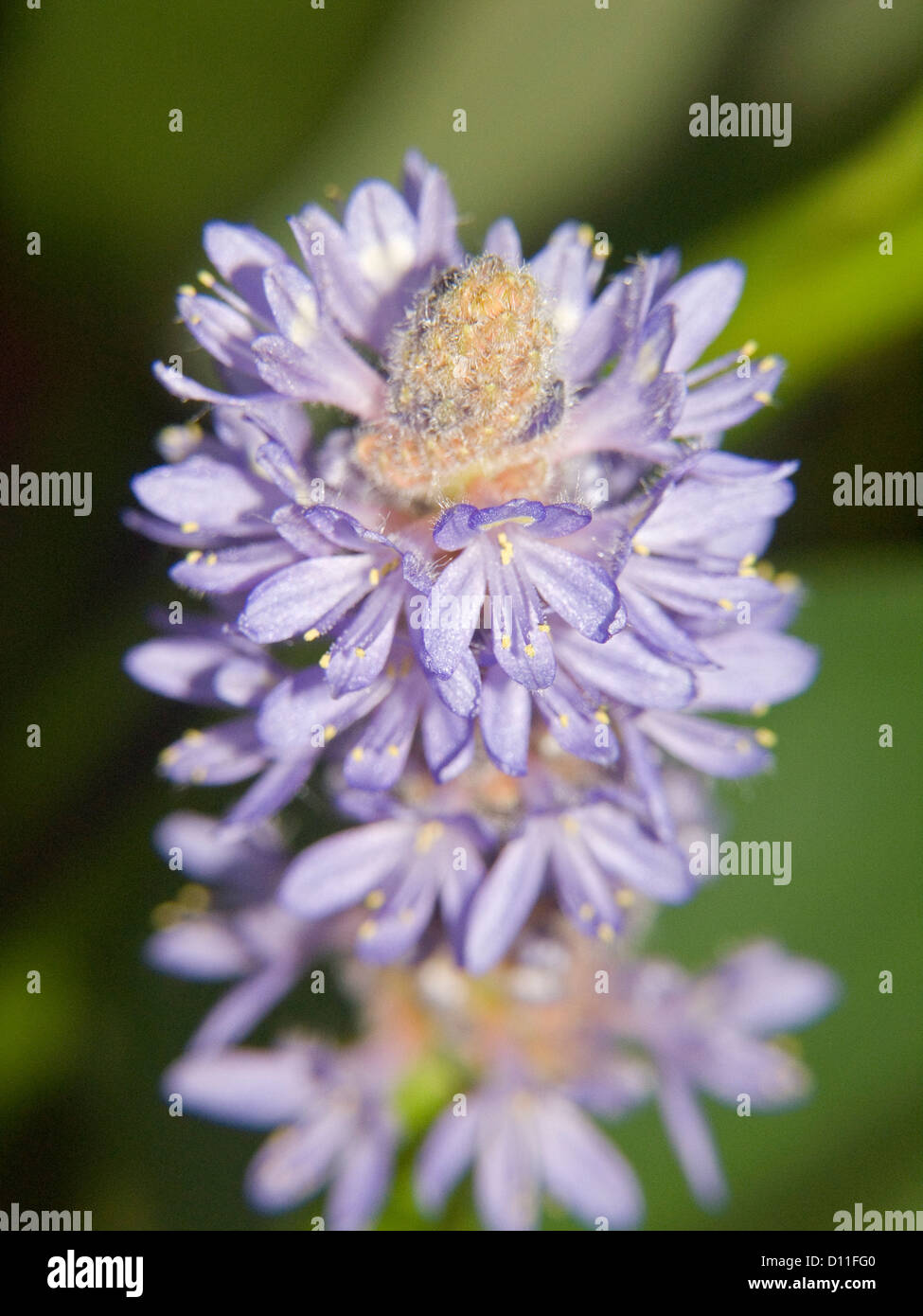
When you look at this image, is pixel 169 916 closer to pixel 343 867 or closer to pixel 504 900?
pixel 343 867

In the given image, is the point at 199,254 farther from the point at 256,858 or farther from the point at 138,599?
the point at 256,858


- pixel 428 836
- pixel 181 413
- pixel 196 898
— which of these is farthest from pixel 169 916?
pixel 181 413

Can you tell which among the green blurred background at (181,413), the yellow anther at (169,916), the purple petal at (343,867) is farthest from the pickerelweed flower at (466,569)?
the green blurred background at (181,413)

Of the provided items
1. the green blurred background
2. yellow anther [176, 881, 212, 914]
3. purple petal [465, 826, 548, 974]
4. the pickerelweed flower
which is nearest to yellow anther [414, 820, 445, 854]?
the pickerelweed flower

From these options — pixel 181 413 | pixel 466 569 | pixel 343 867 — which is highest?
pixel 181 413

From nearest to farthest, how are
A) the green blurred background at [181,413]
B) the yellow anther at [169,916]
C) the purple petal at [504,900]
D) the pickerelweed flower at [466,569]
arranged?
the pickerelweed flower at [466,569] < the purple petal at [504,900] < the yellow anther at [169,916] < the green blurred background at [181,413]

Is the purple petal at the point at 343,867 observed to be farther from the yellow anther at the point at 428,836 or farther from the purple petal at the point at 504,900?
the purple petal at the point at 504,900

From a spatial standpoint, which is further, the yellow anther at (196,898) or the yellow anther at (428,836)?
the yellow anther at (196,898)

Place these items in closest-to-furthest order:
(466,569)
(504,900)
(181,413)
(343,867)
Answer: (466,569), (504,900), (343,867), (181,413)

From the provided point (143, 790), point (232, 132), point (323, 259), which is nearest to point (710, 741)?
point (323, 259)

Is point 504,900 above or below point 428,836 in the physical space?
below
